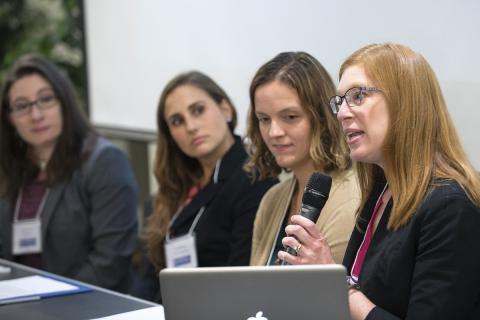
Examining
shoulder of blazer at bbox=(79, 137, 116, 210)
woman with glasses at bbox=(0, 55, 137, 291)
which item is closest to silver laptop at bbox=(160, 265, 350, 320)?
woman with glasses at bbox=(0, 55, 137, 291)

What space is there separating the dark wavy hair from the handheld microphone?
1.95 metres

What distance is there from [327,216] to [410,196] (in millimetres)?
545

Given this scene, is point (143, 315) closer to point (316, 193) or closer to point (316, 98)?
point (316, 193)

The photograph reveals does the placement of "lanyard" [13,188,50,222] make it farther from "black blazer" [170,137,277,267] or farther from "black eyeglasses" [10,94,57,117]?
"black blazer" [170,137,277,267]

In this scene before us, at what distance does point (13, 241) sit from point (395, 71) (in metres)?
2.32

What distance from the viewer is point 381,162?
181cm

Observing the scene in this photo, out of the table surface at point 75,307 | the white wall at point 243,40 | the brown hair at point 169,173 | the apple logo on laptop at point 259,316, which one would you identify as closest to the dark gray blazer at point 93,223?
the brown hair at point 169,173

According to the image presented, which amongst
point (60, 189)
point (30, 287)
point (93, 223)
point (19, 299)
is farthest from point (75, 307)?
point (60, 189)

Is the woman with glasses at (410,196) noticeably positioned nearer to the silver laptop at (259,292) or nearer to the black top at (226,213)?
the silver laptop at (259,292)

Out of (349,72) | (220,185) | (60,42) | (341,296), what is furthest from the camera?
(60,42)

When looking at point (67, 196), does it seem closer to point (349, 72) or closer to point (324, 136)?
point (324, 136)

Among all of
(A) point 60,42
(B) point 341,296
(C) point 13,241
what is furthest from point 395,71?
(A) point 60,42

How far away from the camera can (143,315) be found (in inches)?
80.0

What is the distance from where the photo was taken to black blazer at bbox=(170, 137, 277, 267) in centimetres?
281
